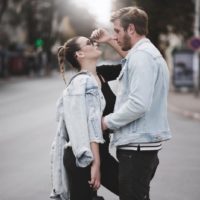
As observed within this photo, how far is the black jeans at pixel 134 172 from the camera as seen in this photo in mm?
4254

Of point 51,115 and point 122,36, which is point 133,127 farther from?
point 51,115

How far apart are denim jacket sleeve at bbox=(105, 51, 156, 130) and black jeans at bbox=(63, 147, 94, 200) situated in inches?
20.3

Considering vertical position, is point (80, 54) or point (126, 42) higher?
point (126, 42)

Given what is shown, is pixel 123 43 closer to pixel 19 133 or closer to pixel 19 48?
pixel 19 133

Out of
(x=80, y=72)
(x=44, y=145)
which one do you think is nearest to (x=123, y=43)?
(x=80, y=72)

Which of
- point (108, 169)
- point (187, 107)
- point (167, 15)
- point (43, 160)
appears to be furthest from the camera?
point (167, 15)

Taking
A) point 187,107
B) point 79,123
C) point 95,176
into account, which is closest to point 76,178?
point 95,176

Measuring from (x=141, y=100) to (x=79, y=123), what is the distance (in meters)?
0.49

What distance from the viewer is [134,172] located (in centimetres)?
425

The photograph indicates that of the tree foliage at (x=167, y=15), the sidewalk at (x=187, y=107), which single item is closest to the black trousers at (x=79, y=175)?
the sidewalk at (x=187, y=107)

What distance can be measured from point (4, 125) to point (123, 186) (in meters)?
12.4

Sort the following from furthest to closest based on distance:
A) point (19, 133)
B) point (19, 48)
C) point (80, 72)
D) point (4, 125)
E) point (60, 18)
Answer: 1. point (60, 18)
2. point (19, 48)
3. point (4, 125)
4. point (19, 133)
5. point (80, 72)

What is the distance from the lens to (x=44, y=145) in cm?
1250

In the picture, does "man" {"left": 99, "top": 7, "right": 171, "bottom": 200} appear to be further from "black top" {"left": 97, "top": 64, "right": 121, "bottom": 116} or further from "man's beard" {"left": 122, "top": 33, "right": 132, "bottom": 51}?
"black top" {"left": 97, "top": 64, "right": 121, "bottom": 116}
